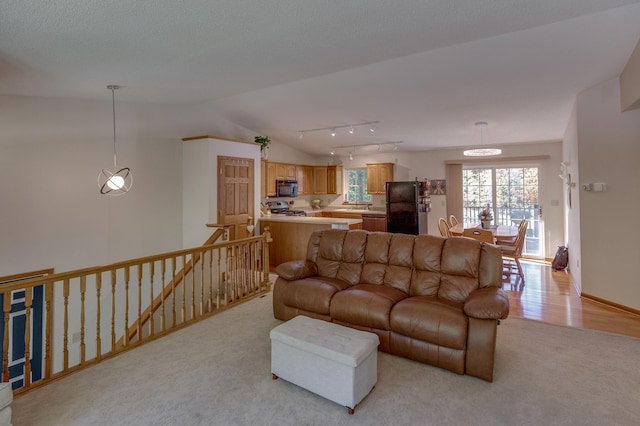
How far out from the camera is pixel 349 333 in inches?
95.5

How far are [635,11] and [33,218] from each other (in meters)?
6.61

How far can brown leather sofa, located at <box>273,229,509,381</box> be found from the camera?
8.20ft

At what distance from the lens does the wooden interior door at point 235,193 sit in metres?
5.96

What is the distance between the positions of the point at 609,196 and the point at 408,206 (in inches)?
156

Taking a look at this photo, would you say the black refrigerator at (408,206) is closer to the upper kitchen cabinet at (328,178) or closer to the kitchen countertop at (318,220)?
the upper kitchen cabinet at (328,178)

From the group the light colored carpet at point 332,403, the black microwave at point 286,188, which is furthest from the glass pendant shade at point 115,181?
the black microwave at point 286,188

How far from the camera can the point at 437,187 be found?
26.5 feet

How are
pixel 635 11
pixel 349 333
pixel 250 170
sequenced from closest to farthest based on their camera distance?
pixel 349 333 < pixel 635 11 < pixel 250 170

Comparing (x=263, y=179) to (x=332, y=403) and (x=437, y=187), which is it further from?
(x=332, y=403)

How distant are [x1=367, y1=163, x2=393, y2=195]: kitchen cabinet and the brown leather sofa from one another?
483cm

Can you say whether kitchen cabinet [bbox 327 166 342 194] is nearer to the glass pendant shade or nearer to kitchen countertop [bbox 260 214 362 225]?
kitchen countertop [bbox 260 214 362 225]

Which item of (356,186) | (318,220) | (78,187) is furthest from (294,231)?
(356,186)

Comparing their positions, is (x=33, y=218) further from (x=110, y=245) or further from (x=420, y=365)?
(x=420, y=365)

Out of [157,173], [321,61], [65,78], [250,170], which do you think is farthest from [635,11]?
[157,173]
